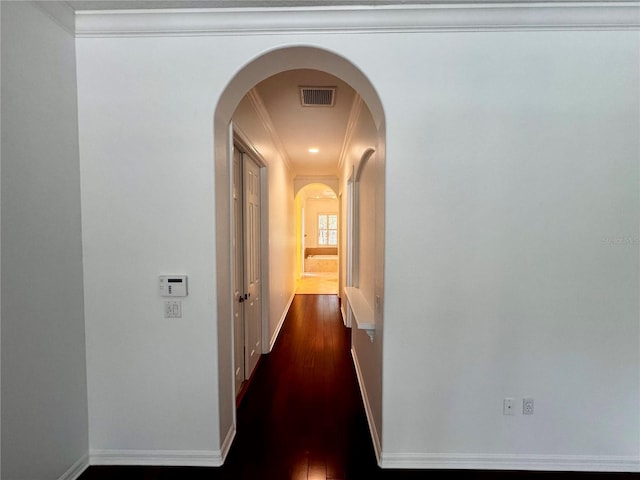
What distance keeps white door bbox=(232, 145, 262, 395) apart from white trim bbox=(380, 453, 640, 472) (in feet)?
4.64

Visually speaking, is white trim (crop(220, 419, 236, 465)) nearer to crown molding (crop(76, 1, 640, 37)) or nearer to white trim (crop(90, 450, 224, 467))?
white trim (crop(90, 450, 224, 467))

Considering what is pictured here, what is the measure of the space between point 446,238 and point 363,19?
4.30ft

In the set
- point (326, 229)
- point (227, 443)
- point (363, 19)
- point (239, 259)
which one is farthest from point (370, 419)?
point (326, 229)

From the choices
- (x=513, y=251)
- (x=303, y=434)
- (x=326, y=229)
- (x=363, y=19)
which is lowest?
(x=303, y=434)

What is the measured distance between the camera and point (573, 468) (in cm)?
167

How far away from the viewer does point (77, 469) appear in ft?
5.39

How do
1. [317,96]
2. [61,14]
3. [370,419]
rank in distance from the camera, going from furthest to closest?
[317,96] → [370,419] → [61,14]

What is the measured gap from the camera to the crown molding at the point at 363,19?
1538 mm

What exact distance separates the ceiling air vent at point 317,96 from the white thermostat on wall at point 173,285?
1860 mm

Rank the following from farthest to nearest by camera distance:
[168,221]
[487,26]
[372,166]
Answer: [372,166] < [168,221] < [487,26]

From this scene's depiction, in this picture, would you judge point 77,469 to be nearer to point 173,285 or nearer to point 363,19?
point 173,285

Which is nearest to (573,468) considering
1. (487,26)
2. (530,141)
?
(530,141)

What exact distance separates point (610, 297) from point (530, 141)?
1010 mm

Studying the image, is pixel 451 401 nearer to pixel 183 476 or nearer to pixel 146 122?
pixel 183 476
